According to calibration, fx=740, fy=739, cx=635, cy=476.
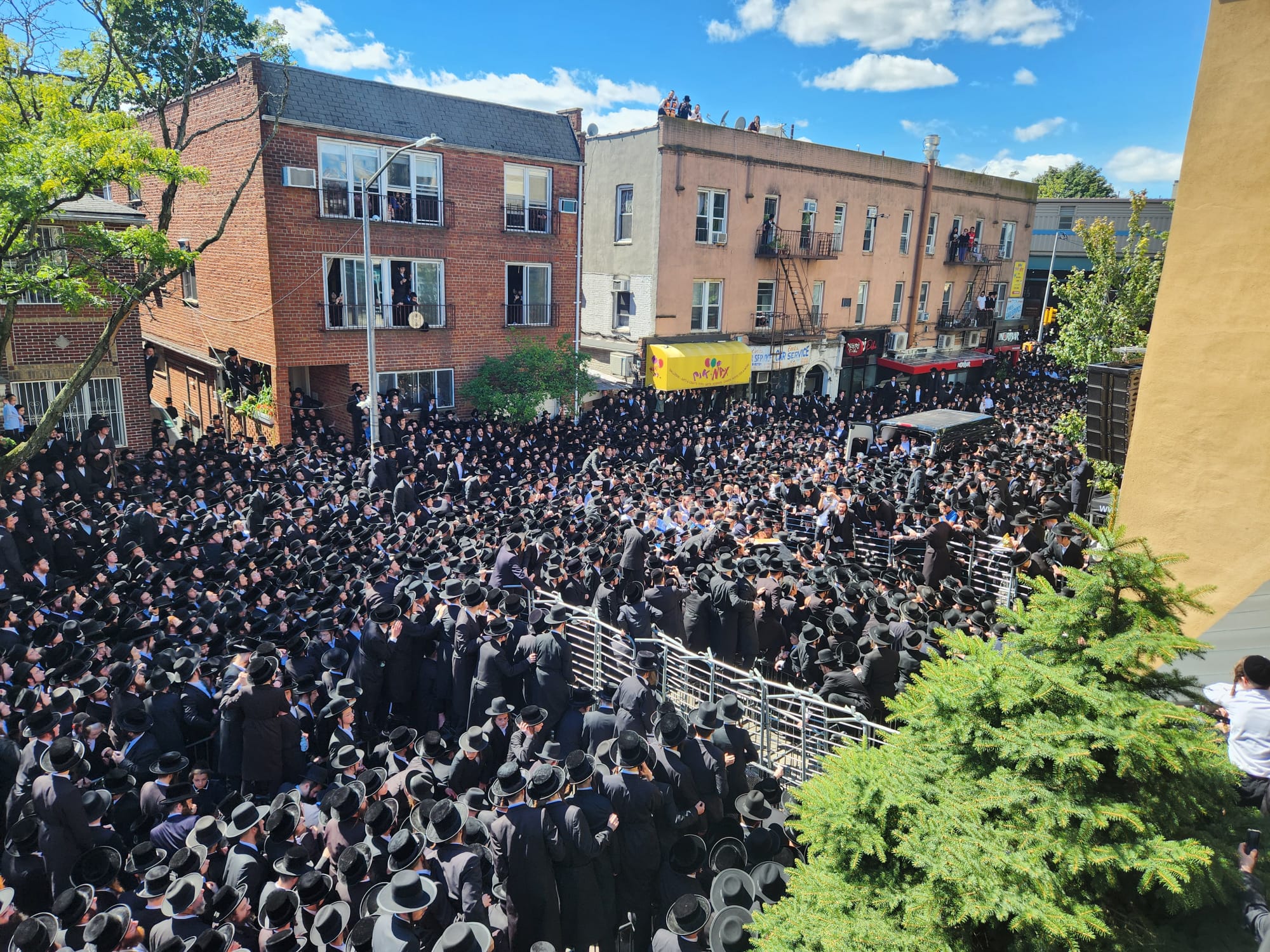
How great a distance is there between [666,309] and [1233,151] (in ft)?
62.0

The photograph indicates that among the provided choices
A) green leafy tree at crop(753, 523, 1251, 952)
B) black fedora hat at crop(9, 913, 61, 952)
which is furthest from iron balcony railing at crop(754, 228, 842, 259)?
black fedora hat at crop(9, 913, 61, 952)

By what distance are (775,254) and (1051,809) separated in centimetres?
2692

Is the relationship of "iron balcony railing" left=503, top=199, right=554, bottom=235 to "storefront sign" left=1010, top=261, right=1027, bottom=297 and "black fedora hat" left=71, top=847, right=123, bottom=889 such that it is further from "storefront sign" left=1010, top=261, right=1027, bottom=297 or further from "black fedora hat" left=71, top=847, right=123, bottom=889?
"storefront sign" left=1010, top=261, right=1027, bottom=297

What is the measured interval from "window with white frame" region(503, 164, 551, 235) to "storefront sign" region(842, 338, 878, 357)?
15.1 m

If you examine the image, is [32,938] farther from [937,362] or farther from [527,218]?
[937,362]

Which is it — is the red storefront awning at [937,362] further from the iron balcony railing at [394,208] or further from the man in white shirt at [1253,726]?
the man in white shirt at [1253,726]

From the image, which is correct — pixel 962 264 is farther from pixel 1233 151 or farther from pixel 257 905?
pixel 257 905

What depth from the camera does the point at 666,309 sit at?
25.6m

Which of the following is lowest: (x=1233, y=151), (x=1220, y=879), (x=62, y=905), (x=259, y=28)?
(x=62, y=905)

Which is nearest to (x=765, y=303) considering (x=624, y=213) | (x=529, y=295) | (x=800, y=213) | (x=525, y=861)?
(x=800, y=213)

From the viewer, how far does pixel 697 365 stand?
83.4 ft

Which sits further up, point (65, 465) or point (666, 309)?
point (666, 309)

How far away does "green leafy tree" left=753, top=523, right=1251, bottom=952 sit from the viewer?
2975 mm

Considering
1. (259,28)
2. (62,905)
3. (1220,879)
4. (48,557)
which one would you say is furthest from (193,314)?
(1220,879)
